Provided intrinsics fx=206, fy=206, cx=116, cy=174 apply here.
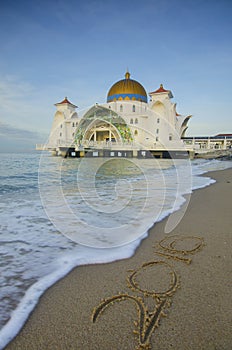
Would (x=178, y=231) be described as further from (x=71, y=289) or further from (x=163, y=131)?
(x=163, y=131)

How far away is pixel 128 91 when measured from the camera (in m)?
43.0

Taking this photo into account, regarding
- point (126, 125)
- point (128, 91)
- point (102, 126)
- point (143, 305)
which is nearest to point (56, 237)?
point (143, 305)

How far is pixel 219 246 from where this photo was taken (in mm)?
2324

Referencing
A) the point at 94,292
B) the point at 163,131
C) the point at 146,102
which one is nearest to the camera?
the point at 94,292

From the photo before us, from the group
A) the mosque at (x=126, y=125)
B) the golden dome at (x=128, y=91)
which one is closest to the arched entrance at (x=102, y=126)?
the mosque at (x=126, y=125)

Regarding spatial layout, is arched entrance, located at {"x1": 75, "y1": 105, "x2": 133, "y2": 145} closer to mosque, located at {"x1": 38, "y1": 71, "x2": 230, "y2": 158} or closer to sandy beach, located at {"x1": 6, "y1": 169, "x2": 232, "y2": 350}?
mosque, located at {"x1": 38, "y1": 71, "x2": 230, "y2": 158}

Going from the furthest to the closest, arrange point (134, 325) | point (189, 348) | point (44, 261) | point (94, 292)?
point (44, 261) < point (94, 292) < point (134, 325) < point (189, 348)

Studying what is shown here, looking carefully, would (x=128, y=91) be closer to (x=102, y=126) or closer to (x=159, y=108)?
(x=159, y=108)

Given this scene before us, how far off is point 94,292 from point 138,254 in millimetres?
765

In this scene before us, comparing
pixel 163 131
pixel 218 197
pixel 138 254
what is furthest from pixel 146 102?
pixel 138 254

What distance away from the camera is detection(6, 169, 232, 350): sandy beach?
1.13 meters

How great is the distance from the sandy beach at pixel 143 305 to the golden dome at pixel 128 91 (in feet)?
145

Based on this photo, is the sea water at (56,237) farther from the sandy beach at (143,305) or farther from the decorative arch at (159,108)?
the decorative arch at (159,108)

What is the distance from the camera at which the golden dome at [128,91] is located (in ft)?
141
